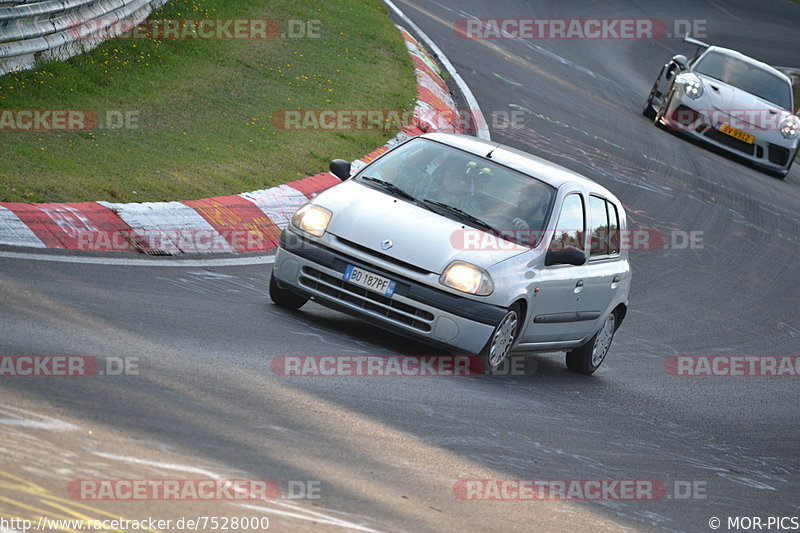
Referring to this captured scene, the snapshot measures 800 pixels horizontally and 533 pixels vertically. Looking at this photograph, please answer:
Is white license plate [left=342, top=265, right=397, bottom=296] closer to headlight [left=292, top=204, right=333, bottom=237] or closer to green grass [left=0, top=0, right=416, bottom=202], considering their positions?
headlight [left=292, top=204, right=333, bottom=237]

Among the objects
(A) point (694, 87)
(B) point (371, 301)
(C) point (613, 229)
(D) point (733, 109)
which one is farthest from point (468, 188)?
(D) point (733, 109)

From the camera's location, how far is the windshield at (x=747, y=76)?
72.2ft

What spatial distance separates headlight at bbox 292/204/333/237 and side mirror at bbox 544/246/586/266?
1625mm

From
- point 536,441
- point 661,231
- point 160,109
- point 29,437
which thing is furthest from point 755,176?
point 29,437

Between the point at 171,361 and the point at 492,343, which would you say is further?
the point at 492,343

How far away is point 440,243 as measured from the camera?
8625 millimetres

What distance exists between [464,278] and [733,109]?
14.1 m

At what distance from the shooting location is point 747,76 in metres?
22.3

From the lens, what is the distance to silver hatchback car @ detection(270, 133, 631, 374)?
27.9 ft

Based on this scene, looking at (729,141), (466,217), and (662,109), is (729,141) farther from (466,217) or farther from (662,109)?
(466,217)

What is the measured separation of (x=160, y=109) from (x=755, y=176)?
1145 cm

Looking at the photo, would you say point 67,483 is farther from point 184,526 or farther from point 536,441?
point 536,441

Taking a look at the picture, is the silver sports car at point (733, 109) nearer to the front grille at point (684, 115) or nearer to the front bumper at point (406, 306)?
the front grille at point (684, 115)

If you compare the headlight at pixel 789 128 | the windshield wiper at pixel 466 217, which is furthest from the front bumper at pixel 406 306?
the headlight at pixel 789 128
